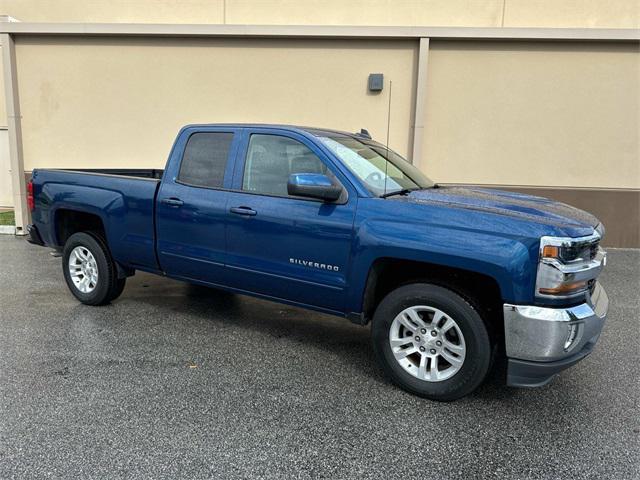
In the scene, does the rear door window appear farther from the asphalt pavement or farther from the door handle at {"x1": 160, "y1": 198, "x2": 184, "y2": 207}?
the asphalt pavement

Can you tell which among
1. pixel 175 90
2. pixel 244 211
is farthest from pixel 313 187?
pixel 175 90

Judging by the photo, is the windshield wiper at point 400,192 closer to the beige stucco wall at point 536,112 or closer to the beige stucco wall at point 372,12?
the beige stucco wall at point 536,112

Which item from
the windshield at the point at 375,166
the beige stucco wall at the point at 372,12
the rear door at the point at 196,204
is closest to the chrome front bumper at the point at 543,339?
the windshield at the point at 375,166

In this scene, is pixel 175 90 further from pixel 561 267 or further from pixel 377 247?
pixel 561 267

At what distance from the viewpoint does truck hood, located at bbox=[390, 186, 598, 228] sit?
10.4 ft

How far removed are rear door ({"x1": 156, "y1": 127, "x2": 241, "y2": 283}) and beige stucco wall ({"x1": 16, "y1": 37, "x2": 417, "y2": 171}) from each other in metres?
4.77

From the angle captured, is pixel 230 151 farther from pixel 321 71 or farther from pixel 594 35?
pixel 594 35

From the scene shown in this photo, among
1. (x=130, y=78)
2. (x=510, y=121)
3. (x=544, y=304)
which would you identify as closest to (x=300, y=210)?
(x=544, y=304)

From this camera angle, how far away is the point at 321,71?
8859 millimetres

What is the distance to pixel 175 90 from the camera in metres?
9.14

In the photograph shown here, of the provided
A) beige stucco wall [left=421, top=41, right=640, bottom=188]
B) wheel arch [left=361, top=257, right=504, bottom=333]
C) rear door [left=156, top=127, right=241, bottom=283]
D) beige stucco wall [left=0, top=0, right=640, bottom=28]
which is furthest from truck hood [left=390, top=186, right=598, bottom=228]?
beige stucco wall [left=0, top=0, right=640, bottom=28]

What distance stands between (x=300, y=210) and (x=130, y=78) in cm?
710

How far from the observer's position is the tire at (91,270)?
504 centimetres

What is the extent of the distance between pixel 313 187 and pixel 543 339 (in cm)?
183
